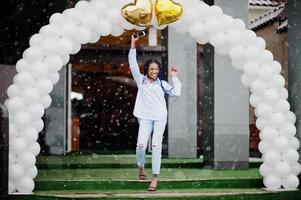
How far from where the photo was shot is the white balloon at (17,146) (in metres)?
7.70

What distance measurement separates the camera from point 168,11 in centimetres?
825

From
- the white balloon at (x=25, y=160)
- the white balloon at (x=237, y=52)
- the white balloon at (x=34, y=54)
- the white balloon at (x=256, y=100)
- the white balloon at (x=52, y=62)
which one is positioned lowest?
the white balloon at (x=25, y=160)

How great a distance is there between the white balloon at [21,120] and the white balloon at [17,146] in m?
0.21

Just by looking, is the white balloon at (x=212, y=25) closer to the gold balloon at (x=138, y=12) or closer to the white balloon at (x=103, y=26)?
the gold balloon at (x=138, y=12)

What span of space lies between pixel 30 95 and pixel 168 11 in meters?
2.45

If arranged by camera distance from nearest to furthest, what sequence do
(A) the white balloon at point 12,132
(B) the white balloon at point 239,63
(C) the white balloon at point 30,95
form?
(A) the white balloon at point 12,132, (C) the white balloon at point 30,95, (B) the white balloon at point 239,63

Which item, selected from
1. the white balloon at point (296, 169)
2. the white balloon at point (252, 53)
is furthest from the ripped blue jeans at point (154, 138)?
the white balloon at point (296, 169)

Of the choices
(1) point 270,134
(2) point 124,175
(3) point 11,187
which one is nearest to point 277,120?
(1) point 270,134

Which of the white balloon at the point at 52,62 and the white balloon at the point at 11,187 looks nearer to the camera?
the white balloon at the point at 11,187

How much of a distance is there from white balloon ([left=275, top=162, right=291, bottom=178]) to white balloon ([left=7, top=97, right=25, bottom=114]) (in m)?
3.98

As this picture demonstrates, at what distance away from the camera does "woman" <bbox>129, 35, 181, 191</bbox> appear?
302 inches

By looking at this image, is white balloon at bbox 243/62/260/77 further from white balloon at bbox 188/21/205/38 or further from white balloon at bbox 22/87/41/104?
white balloon at bbox 22/87/41/104

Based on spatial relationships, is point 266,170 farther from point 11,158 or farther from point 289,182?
point 11,158

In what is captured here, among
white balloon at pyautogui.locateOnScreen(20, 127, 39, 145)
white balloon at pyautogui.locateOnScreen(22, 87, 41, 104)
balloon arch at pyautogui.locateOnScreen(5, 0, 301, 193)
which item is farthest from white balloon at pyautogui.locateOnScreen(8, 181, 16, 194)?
white balloon at pyautogui.locateOnScreen(22, 87, 41, 104)
